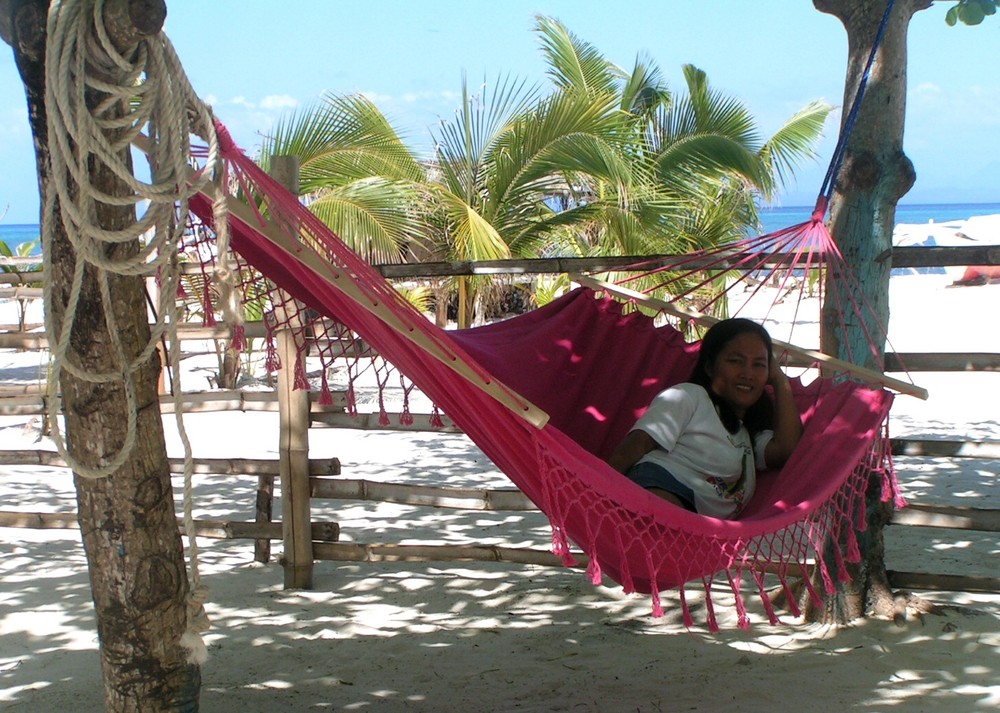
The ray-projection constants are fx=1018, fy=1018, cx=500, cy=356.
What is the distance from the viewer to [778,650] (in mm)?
2643

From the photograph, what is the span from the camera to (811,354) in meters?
2.52

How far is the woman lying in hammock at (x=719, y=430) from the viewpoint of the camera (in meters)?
2.31

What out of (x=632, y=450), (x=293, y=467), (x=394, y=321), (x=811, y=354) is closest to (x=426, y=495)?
(x=293, y=467)

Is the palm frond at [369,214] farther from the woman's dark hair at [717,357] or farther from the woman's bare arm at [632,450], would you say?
the woman's bare arm at [632,450]

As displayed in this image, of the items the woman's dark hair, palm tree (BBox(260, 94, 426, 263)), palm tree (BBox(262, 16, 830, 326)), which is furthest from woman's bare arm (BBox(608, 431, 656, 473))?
palm tree (BBox(260, 94, 426, 263))

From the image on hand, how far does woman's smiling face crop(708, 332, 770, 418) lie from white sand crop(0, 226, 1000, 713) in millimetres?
687

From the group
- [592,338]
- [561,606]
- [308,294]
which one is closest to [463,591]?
[561,606]

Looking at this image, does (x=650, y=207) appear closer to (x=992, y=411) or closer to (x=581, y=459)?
(x=992, y=411)

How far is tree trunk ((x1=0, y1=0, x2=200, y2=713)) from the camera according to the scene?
4.73ft

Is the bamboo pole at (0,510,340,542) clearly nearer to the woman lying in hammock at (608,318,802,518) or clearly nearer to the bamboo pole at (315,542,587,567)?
the bamboo pole at (315,542,587,567)

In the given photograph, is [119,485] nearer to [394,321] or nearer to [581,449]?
[394,321]

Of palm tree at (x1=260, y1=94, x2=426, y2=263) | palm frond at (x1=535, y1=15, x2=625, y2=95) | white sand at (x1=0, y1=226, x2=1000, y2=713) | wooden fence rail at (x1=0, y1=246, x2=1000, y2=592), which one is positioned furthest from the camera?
palm frond at (x1=535, y1=15, x2=625, y2=95)

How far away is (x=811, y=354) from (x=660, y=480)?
553 mm

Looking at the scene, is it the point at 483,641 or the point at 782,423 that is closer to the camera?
the point at 782,423
